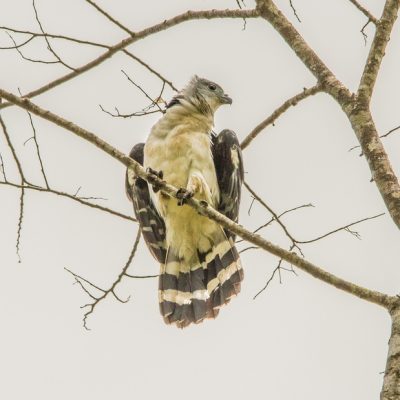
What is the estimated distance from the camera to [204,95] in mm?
6762

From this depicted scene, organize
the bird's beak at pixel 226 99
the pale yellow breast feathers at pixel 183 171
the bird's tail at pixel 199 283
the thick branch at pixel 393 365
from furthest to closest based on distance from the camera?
1. the bird's beak at pixel 226 99
2. the pale yellow breast feathers at pixel 183 171
3. the bird's tail at pixel 199 283
4. the thick branch at pixel 393 365

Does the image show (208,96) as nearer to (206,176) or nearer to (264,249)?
(206,176)

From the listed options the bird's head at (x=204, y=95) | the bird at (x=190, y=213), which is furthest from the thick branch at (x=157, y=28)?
the bird's head at (x=204, y=95)

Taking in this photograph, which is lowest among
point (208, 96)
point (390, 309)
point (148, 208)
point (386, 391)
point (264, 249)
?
point (386, 391)

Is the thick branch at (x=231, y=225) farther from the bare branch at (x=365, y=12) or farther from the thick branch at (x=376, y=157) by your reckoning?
the bare branch at (x=365, y=12)

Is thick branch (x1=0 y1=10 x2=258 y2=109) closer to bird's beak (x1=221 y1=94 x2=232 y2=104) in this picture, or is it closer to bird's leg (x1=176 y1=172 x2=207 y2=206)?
bird's leg (x1=176 y1=172 x2=207 y2=206)

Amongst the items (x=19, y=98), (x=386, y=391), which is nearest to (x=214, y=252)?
(x=19, y=98)

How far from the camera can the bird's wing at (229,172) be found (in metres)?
5.99

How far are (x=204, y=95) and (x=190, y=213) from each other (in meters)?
1.44

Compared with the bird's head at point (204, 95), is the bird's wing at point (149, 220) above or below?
below

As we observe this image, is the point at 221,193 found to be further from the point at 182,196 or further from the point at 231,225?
the point at 231,225

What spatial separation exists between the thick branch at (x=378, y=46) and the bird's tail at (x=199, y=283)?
1996mm

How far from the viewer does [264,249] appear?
11.7 ft

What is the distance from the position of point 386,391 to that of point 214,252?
3172 mm
